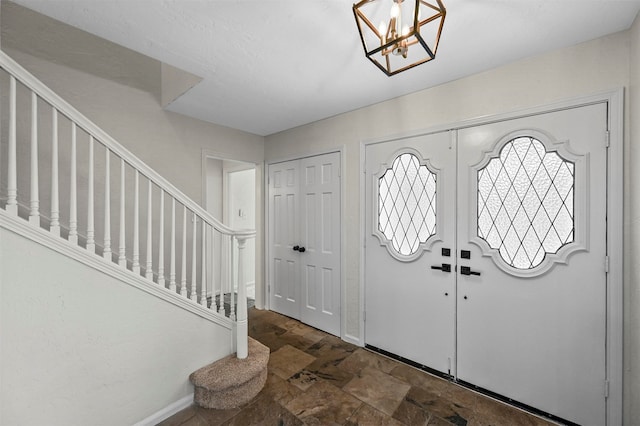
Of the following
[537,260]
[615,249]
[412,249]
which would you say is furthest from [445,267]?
[615,249]

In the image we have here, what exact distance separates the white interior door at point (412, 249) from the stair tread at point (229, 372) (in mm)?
1162

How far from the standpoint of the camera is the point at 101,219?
2.26 meters

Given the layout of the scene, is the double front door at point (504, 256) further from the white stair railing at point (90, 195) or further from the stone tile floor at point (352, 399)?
the white stair railing at point (90, 195)

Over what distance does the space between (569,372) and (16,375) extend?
3.18 m

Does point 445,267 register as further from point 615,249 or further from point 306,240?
point 306,240

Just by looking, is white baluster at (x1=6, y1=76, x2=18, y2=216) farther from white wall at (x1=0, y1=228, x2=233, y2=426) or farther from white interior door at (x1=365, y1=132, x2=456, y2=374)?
Result: white interior door at (x1=365, y1=132, x2=456, y2=374)

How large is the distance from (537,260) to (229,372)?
2.35 metres

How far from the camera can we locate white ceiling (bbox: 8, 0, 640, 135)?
1364 millimetres

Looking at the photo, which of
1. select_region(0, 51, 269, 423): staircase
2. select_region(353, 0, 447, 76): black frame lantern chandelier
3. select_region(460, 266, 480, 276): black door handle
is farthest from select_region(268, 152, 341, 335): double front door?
select_region(353, 0, 447, 76): black frame lantern chandelier

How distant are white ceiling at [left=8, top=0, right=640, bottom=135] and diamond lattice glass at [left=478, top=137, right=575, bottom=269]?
688 millimetres

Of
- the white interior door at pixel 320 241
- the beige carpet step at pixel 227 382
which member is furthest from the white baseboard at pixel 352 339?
the beige carpet step at pixel 227 382

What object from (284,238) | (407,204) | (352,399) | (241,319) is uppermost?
(407,204)

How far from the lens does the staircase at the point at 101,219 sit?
1331mm

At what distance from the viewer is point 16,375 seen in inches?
50.2
